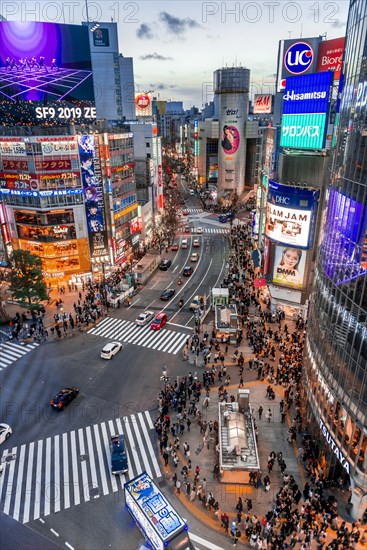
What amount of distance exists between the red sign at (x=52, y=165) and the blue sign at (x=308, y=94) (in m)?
27.9

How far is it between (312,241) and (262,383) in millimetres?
14856

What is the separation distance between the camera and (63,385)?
112 ft

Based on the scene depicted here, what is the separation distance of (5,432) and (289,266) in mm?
29823

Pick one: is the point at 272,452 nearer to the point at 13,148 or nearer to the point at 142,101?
the point at 13,148

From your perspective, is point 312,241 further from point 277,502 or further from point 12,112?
point 12,112

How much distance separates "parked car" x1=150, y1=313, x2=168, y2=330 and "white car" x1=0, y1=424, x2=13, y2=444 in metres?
18.6

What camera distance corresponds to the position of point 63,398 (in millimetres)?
31219

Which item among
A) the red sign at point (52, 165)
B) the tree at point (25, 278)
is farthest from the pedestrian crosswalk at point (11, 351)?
the red sign at point (52, 165)

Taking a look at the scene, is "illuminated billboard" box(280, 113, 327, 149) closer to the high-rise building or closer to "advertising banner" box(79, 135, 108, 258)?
"advertising banner" box(79, 135, 108, 258)

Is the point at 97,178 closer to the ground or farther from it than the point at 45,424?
farther from it

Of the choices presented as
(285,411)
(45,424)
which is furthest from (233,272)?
(45,424)

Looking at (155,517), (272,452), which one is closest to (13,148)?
(155,517)

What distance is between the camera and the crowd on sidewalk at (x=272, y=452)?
21.3 m

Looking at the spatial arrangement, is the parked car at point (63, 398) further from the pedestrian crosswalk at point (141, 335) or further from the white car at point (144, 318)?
the white car at point (144, 318)
